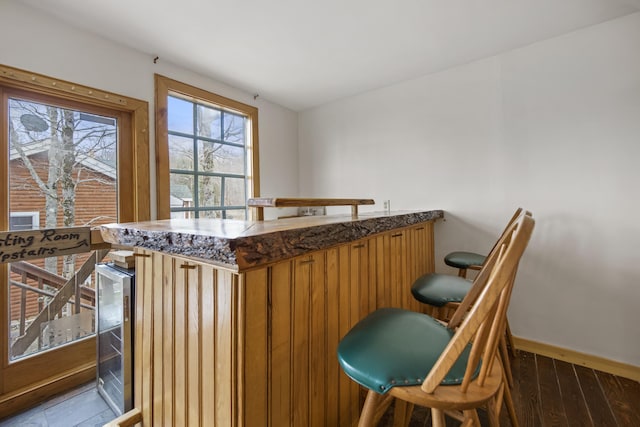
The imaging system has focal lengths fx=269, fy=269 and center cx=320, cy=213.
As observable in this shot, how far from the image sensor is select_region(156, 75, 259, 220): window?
2199mm

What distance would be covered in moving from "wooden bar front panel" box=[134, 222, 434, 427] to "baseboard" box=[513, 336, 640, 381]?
5.20ft

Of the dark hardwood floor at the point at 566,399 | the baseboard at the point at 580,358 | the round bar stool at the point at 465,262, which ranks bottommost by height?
the dark hardwood floor at the point at 566,399

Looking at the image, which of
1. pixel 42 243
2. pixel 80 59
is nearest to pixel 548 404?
pixel 42 243

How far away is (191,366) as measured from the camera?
906mm

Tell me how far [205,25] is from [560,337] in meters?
3.26

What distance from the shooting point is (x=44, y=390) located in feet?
5.36

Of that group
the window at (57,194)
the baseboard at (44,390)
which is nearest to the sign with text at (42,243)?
the window at (57,194)

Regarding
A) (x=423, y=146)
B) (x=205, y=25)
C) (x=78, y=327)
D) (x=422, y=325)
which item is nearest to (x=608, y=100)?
(x=423, y=146)

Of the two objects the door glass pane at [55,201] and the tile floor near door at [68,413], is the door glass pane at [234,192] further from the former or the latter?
the tile floor near door at [68,413]

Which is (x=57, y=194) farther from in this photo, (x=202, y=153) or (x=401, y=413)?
(x=401, y=413)

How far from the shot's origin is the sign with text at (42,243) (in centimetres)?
102

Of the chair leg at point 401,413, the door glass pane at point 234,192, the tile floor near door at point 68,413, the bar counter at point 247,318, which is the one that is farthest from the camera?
the door glass pane at point 234,192

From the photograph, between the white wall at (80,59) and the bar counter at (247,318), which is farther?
the white wall at (80,59)

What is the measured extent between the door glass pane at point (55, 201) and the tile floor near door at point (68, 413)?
1.09ft
